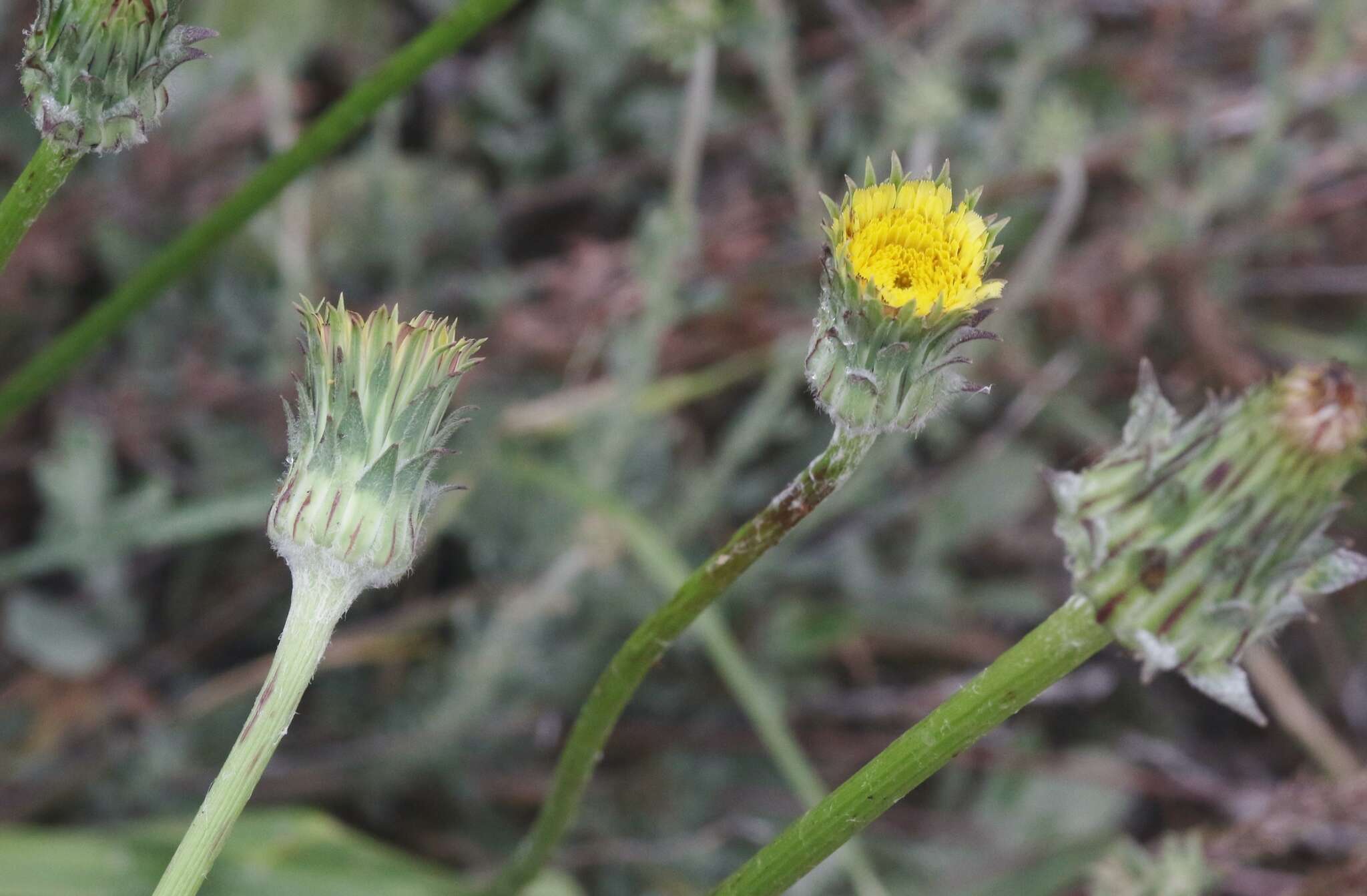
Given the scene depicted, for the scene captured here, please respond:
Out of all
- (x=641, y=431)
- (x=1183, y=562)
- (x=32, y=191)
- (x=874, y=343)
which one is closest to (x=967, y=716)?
(x=1183, y=562)

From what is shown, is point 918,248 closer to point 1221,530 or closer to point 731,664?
point 1221,530

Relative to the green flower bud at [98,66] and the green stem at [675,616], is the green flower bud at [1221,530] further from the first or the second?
the green flower bud at [98,66]


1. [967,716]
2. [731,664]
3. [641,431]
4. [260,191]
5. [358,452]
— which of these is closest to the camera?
[967,716]

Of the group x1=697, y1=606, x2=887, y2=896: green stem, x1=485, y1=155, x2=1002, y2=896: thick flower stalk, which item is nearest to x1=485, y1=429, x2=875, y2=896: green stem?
x1=485, y1=155, x2=1002, y2=896: thick flower stalk

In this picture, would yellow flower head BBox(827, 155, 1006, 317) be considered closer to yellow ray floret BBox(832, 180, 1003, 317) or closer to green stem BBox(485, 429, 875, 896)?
yellow ray floret BBox(832, 180, 1003, 317)

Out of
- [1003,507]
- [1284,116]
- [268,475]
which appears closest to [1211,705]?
[1003,507]

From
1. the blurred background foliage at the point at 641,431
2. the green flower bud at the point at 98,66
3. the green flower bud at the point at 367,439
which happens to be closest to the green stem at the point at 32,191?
the green flower bud at the point at 98,66

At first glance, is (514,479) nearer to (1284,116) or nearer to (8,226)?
(8,226)
